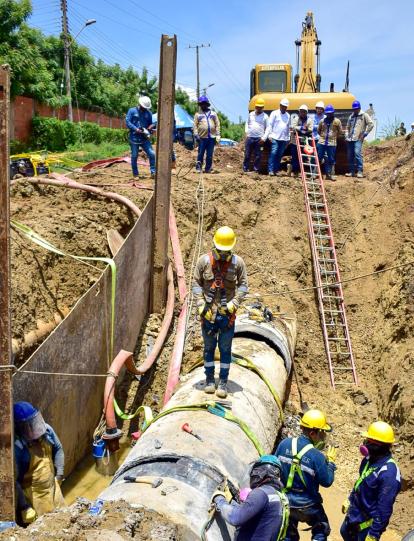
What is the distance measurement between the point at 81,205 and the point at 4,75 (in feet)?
17.5

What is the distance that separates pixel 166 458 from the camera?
4695 millimetres

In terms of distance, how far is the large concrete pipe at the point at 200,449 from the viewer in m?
4.14

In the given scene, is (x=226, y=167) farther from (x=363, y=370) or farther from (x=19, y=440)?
(x=19, y=440)

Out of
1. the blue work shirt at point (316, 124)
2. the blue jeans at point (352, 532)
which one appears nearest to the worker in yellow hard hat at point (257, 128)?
the blue work shirt at point (316, 124)

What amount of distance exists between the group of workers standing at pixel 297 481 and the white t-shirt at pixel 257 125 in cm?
768

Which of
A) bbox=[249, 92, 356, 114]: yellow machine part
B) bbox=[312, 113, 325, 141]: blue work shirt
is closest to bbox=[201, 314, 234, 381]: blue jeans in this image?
bbox=[312, 113, 325, 141]: blue work shirt

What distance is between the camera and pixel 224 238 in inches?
221

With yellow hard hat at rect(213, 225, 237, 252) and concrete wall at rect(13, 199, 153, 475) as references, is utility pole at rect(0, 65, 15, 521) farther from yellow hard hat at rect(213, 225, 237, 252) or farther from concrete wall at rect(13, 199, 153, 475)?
yellow hard hat at rect(213, 225, 237, 252)

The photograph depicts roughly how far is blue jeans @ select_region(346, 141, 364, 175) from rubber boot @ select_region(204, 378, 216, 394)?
355 inches

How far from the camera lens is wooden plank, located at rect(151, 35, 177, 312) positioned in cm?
823

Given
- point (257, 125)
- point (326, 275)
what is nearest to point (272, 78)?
point (257, 125)

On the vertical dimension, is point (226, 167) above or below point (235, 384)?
above

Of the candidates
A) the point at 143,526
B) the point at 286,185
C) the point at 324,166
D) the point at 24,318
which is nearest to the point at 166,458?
the point at 143,526

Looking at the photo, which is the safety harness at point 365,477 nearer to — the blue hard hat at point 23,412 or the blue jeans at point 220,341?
the blue jeans at point 220,341
